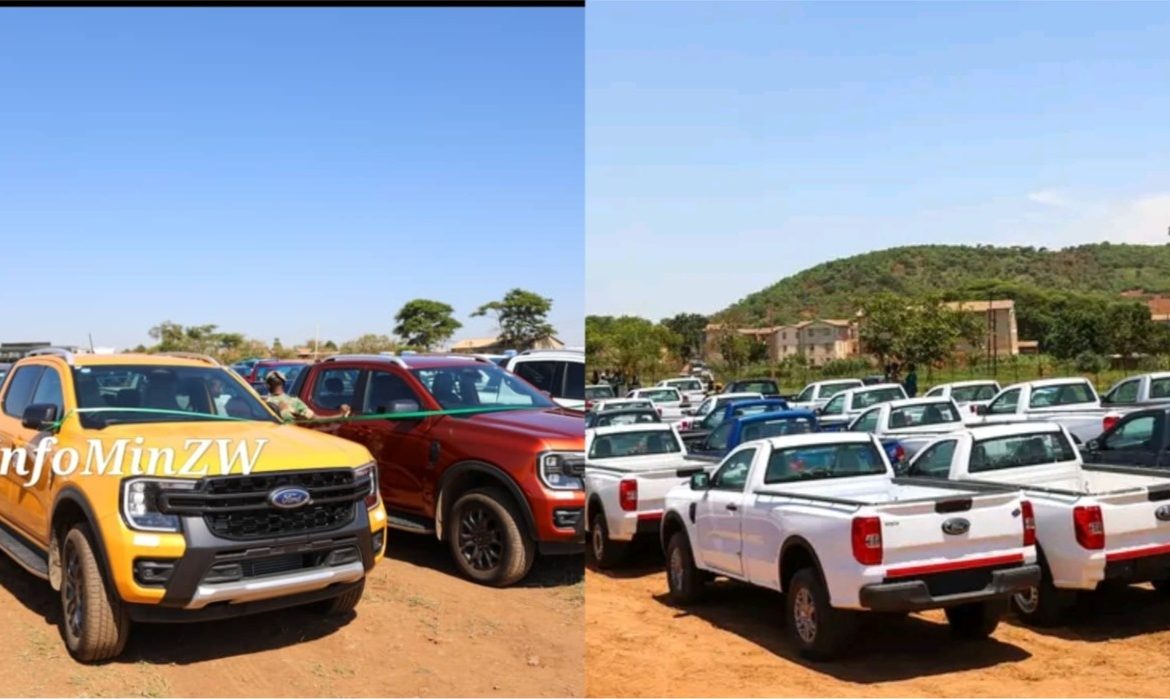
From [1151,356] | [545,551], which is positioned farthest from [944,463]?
[1151,356]

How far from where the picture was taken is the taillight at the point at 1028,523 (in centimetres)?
823

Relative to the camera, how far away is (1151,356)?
6103cm

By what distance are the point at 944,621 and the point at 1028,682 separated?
5.83ft

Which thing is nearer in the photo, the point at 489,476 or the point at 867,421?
the point at 489,476

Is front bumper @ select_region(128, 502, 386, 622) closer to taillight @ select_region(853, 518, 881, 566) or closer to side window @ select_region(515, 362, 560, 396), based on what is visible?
taillight @ select_region(853, 518, 881, 566)

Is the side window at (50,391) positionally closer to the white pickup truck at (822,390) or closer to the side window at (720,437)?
the side window at (720,437)

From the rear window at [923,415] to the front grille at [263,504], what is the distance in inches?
490

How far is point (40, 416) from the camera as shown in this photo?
7.25 m

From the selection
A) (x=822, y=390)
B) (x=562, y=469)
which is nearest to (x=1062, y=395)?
(x=822, y=390)

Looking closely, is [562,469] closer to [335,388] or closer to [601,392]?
[335,388]

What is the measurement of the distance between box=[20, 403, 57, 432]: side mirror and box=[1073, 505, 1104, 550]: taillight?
23.0 ft

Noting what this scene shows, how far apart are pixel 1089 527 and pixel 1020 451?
2111mm

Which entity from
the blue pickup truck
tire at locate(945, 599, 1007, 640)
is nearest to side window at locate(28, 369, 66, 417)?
tire at locate(945, 599, 1007, 640)

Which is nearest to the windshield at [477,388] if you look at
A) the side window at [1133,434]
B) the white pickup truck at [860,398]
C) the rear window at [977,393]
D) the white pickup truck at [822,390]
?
the side window at [1133,434]
